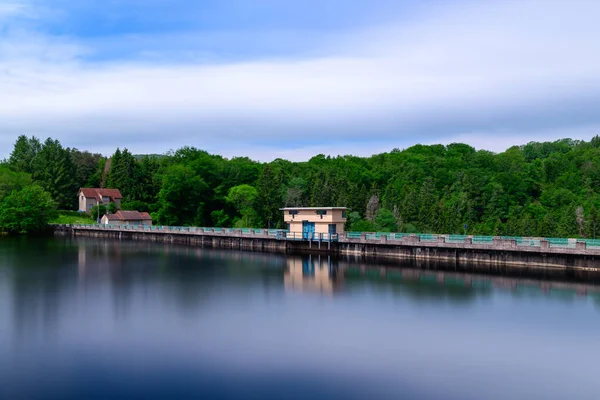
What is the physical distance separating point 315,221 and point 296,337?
107 feet

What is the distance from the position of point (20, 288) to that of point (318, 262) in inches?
938

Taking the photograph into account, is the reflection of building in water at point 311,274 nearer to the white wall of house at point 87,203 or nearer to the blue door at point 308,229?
the blue door at point 308,229

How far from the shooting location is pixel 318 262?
47.2 meters

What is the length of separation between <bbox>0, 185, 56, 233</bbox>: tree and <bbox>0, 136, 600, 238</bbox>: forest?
0.53 ft

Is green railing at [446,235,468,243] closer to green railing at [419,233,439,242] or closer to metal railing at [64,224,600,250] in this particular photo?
metal railing at [64,224,600,250]

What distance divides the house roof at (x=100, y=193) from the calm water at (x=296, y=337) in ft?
205

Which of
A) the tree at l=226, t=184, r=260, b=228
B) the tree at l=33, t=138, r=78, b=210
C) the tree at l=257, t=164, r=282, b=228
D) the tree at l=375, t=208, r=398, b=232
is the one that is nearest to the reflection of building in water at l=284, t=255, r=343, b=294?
the tree at l=375, t=208, r=398, b=232

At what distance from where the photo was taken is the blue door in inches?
2140

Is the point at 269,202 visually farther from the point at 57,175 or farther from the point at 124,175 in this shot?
the point at 57,175

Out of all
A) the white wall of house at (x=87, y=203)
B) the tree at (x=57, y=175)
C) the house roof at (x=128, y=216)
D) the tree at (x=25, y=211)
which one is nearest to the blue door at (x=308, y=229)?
the house roof at (x=128, y=216)

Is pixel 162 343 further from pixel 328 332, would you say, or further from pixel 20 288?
pixel 20 288

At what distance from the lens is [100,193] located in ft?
325

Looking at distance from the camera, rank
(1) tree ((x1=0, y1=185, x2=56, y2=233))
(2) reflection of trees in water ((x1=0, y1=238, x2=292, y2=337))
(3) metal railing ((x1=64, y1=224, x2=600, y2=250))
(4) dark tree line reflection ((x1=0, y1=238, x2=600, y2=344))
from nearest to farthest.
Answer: (2) reflection of trees in water ((x1=0, y1=238, x2=292, y2=337))
(4) dark tree line reflection ((x1=0, y1=238, x2=600, y2=344))
(3) metal railing ((x1=64, y1=224, x2=600, y2=250))
(1) tree ((x1=0, y1=185, x2=56, y2=233))

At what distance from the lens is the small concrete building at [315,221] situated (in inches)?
2099
